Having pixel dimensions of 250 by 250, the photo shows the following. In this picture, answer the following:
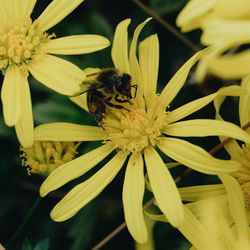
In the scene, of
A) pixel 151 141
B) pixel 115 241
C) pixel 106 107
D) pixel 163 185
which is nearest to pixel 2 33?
pixel 106 107

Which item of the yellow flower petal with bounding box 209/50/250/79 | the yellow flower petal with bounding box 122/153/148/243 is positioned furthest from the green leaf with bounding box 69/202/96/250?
the yellow flower petal with bounding box 209/50/250/79

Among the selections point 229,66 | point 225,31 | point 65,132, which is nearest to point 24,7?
point 65,132

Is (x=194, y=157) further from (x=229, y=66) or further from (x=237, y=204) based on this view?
(x=229, y=66)

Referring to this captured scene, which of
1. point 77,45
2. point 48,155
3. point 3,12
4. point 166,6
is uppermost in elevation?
point 3,12

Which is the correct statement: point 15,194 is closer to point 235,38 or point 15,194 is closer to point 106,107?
point 106,107

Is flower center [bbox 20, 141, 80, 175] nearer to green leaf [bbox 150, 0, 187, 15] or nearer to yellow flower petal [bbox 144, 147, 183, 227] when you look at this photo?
yellow flower petal [bbox 144, 147, 183, 227]

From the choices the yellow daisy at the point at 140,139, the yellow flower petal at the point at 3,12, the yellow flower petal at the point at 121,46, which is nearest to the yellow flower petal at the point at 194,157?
the yellow daisy at the point at 140,139
